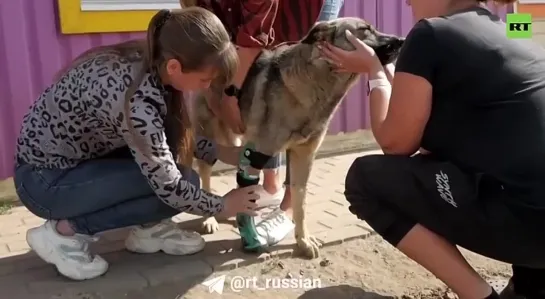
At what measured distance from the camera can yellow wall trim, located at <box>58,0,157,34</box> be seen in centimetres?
412

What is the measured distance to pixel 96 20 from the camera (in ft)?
13.9

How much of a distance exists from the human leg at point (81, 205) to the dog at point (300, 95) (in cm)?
70

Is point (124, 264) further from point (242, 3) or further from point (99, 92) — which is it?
point (242, 3)

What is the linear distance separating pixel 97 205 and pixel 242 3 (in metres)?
1.19

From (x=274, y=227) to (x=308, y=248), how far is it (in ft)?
0.86

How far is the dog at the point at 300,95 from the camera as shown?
299 centimetres

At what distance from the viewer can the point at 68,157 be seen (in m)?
2.65

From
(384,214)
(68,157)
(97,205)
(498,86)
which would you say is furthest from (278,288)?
(498,86)

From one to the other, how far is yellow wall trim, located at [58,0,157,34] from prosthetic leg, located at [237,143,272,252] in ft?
5.72

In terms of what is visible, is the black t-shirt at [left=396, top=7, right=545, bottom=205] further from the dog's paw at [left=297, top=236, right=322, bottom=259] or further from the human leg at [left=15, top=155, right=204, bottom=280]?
the human leg at [left=15, top=155, right=204, bottom=280]

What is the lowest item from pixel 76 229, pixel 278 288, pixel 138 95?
pixel 278 288

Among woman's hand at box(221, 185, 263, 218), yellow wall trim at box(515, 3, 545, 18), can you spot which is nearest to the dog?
woman's hand at box(221, 185, 263, 218)

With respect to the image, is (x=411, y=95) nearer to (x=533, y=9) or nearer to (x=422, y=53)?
(x=422, y=53)

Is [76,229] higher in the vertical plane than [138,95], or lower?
lower
